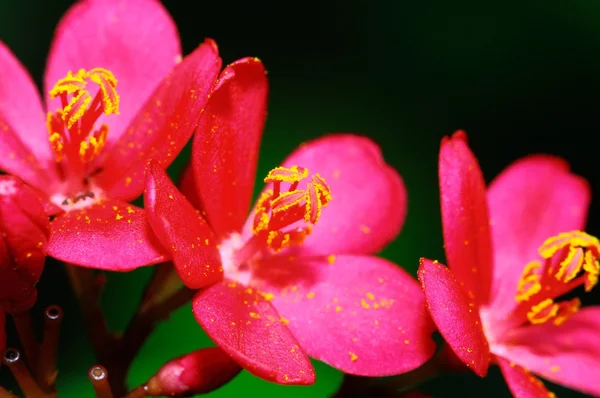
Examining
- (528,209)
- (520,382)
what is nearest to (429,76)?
(528,209)

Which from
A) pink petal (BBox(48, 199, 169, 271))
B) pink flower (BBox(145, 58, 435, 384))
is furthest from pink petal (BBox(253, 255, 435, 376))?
pink petal (BBox(48, 199, 169, 271))

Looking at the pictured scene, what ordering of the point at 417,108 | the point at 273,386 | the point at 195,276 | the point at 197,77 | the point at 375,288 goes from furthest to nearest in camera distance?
the point at 417,108 → the point at 273,386 → the point at 375,288 → the point at 197,77 → the point at 195,276

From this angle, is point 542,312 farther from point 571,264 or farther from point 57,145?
point 57,145

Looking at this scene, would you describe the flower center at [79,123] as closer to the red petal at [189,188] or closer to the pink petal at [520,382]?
the red petal at [189,188]

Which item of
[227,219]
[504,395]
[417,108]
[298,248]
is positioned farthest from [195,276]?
[417,108]

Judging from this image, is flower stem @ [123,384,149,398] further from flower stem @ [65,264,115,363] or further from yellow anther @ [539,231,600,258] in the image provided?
yellow anther @ [539,231,600,258]

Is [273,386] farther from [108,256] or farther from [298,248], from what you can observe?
[108,256]

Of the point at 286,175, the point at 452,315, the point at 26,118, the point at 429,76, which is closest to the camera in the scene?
the point at 452,315
